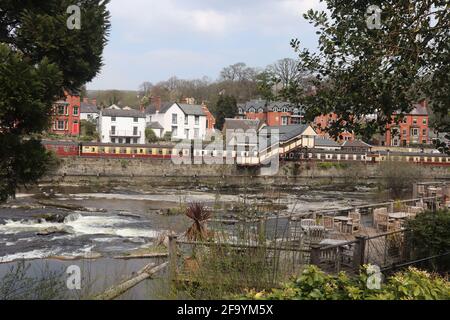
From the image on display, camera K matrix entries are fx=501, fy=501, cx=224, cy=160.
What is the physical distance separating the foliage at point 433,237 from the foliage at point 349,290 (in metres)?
5.30

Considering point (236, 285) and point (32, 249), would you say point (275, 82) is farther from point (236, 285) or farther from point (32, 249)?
point (32, 249)

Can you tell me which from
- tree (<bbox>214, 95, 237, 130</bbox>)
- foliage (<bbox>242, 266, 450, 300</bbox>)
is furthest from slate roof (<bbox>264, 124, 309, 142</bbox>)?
foliage (<bbox>242, 266, 450, 300</bbox>)

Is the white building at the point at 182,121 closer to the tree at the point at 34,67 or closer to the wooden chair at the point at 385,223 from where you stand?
the wooden chair at the point at 385,223

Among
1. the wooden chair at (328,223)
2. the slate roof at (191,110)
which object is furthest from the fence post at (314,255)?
the slate roof at (191,110)

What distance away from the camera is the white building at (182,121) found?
78688mm

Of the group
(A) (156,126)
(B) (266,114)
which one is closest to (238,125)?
(B) (266,114)

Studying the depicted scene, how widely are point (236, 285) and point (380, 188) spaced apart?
4368cm

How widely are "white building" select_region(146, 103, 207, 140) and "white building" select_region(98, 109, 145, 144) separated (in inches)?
295

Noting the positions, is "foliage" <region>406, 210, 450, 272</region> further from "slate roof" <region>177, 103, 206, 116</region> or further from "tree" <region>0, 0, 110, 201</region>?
"slate roof" <region>177, 103, 206, 116</region>

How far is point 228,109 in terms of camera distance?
8350cm

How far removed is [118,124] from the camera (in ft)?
233

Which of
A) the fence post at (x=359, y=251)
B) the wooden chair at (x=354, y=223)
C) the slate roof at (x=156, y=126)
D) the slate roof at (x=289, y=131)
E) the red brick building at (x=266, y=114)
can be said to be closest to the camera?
the fence post at (x=359, y=251)
